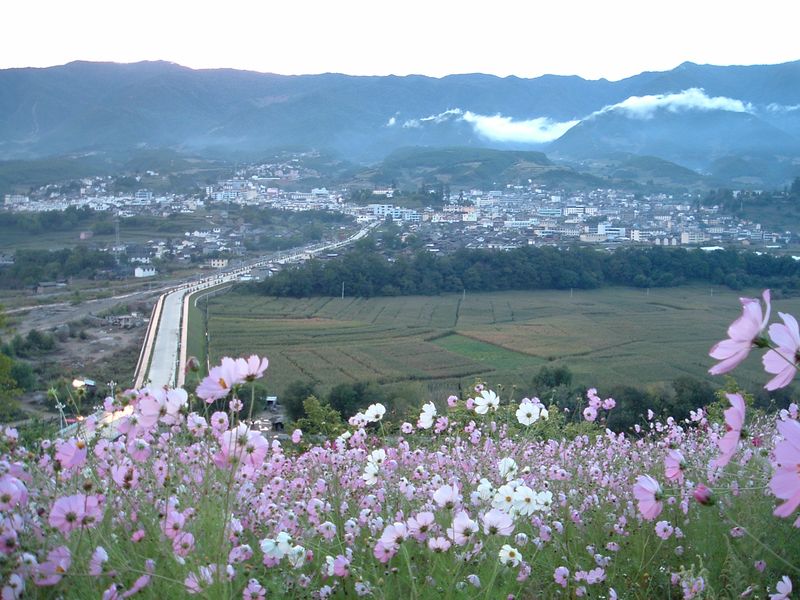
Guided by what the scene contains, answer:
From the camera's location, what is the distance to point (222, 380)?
1.59m

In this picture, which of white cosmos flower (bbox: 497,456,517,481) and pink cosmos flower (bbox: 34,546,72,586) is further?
white cosmos flower (bbox: 497,456,517,481)

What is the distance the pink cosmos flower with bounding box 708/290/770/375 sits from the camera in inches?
47.1

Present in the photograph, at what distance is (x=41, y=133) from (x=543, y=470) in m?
125

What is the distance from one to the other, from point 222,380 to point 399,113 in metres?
159

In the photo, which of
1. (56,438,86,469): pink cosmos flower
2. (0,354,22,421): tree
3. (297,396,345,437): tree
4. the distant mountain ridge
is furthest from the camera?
the distant mountain ridge

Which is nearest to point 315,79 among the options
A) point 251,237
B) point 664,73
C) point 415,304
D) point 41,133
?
point 41,133

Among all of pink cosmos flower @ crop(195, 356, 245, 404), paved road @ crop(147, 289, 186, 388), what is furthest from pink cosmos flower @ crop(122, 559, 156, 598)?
paved road @ crop(147, 289, 186, 388)

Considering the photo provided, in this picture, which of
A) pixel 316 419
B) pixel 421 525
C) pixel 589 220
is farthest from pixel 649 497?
pixel 589 220

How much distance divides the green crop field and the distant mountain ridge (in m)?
66.4

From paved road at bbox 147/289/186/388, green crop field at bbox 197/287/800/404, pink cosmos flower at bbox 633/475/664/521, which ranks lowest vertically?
green crop field at bbox 197/287/800/404

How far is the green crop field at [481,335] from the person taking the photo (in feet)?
60.6

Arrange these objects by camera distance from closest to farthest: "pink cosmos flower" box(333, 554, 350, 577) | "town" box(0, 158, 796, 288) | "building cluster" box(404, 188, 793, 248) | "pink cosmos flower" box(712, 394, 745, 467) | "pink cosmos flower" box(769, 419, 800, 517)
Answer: "pink cosmos flower" box(769, 419, 800, 517) → "pink cosmos flower" box(712, 394, 745, 467) → "pink cosmos flower" box(333, 554, 350, 577) → "town" box(0, 158, 796, 288) → "building cluster" box(404, 188, 793, 248)

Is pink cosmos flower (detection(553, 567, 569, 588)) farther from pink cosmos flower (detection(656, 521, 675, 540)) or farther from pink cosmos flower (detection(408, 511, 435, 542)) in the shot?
pink cosmos flower (detection(408, 511, 435, 542))

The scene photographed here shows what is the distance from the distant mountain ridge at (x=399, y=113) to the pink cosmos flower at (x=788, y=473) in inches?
3719
